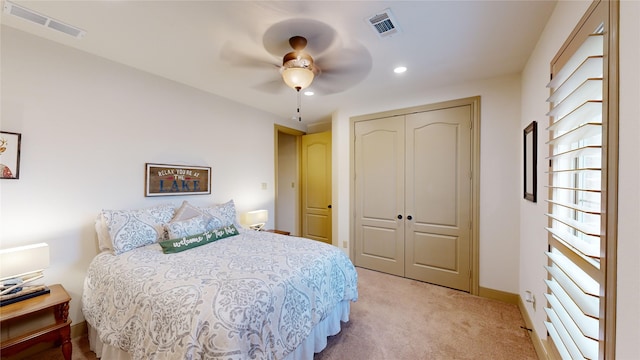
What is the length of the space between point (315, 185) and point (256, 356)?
3.50 metres

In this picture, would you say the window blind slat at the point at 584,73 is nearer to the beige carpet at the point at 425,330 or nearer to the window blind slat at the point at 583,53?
the window blind slat at the point at 583,53

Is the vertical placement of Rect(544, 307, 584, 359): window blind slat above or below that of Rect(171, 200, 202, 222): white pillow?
below

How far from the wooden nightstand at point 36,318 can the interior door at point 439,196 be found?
11.0 ft

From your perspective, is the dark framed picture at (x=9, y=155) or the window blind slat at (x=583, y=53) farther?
the dark framed picture at (x=9, y=155)

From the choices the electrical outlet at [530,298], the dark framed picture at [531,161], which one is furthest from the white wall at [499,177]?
the electrical outlet at [530,298]

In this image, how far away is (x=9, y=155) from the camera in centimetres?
183

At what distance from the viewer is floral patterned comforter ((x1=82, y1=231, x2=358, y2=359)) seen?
1239 millimetres

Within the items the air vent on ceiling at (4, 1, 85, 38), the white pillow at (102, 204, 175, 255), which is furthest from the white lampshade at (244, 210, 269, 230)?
the air vent on ceiling at (4, 1, 85, 38)

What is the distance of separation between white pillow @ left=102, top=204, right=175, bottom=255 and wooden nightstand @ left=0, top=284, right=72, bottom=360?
1.41 feet

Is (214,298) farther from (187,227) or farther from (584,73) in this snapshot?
(584,73)

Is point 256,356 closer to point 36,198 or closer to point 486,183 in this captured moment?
point 36,198

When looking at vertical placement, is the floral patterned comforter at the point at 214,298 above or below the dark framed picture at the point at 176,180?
below

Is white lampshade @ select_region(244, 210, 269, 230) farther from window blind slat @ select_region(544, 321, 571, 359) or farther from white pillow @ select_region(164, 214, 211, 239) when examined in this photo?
window blind slat @ select_region(544, 321, 571, 359)

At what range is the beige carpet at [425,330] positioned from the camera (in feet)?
6.22
